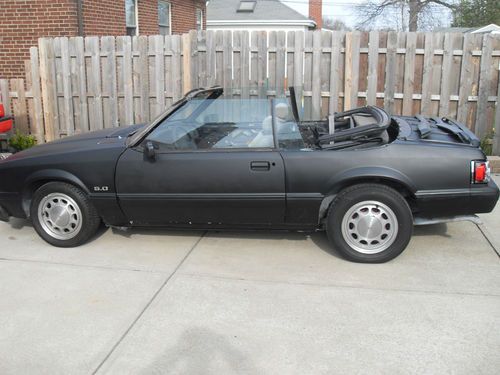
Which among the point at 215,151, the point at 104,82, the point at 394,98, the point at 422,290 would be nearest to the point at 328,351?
the point at 422,290

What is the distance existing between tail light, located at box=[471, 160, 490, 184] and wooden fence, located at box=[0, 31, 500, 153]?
3.67 meters

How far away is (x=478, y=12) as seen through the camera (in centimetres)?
3622

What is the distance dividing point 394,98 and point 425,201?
13.7ft

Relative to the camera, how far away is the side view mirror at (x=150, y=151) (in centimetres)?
446

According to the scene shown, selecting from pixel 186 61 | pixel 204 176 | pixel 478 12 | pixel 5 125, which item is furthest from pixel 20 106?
pixel 478 12

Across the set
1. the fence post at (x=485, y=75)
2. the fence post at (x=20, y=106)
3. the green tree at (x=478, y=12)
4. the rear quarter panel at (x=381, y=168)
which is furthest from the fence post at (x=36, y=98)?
the green tree at (x=478, y=12)

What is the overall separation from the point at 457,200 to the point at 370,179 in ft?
2.50

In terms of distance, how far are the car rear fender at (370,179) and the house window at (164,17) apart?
11888 mm

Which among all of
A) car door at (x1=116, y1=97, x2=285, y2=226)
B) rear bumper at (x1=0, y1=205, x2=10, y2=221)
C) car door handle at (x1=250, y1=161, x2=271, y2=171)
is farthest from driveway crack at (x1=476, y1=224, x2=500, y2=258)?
rear bumper at (x1=0, y1=205, x2=10, y2=221)

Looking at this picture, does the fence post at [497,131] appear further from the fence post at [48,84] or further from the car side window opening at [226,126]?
the fence post at [48,84]

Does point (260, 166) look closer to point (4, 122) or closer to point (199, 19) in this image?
point (4, 122)

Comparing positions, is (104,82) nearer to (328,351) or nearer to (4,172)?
(4,172)

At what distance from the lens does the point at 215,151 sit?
14.9 feet

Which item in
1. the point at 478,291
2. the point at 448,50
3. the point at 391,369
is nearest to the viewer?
the point at 391,369
